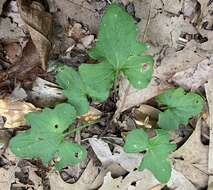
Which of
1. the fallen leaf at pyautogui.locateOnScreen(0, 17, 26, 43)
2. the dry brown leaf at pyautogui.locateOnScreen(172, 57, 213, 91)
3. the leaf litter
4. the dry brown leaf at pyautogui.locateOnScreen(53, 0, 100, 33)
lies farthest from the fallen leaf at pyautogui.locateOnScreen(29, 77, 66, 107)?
the dry brown leaf at pyautogui.locateOnScreen(172, 57, 213, 91)

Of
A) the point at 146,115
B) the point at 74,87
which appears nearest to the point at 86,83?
the point at 74,87

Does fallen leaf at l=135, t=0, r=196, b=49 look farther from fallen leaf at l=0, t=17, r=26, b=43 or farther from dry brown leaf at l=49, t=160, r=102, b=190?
dry brown leaf at l=49, t=160, r=102, b=190

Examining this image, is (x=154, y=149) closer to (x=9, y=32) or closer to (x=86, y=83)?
(x=86, y=83)

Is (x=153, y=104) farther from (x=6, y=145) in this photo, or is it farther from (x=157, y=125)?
(x=6, y=145)

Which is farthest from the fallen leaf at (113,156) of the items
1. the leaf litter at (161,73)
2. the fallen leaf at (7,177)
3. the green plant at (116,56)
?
the fallen leaf at (7,177)

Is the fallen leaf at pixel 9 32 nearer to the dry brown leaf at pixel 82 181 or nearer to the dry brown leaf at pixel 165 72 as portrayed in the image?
the dry brown leaf at pixel 165 72
